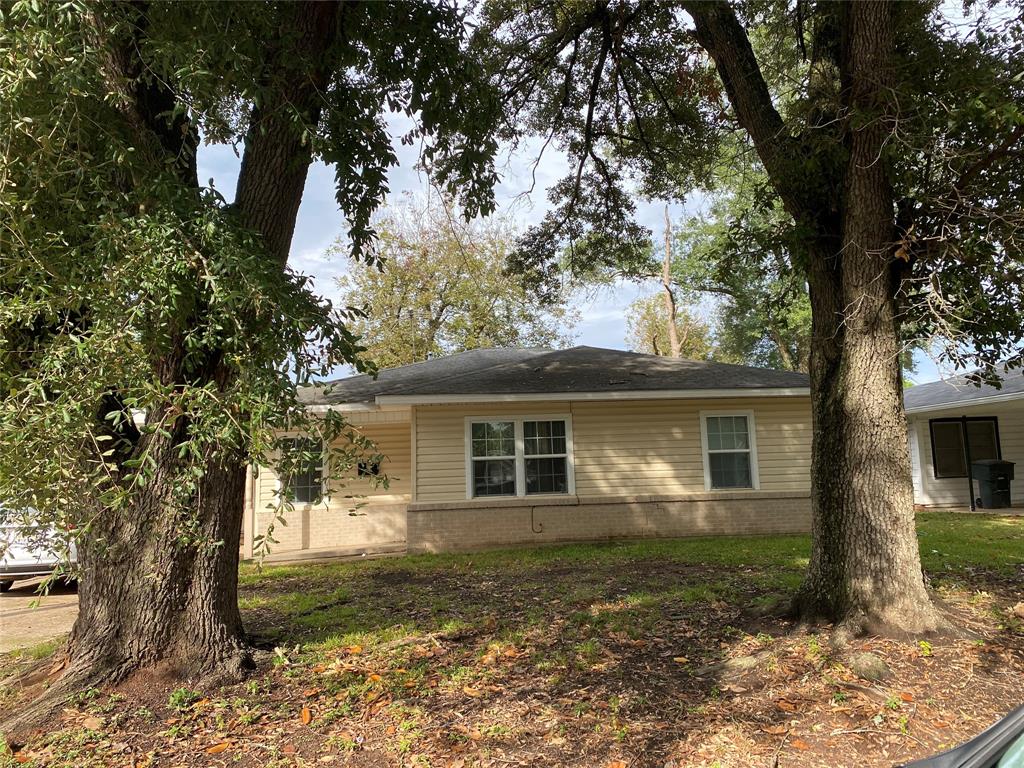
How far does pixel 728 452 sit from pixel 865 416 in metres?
7.19

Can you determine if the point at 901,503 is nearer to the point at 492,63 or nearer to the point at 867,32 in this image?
the point at 867,32

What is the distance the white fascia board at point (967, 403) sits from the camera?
1445cm

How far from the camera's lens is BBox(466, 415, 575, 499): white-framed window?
1160cm

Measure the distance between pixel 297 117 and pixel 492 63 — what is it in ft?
18.1

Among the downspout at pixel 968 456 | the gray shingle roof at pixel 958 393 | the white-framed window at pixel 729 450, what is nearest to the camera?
the white-framed window at pixel 729 450

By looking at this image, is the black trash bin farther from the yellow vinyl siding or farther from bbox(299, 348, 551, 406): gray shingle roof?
bbox(299, 348, 551, 406): gray shingle roof

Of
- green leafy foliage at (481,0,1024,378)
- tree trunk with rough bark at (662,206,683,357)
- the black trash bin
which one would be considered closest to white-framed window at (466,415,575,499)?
green leafy foliage at (481,0,1024,378)

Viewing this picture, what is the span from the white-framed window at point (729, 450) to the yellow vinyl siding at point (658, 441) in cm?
12

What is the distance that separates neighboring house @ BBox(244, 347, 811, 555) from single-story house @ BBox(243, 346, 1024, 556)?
0.07 feet

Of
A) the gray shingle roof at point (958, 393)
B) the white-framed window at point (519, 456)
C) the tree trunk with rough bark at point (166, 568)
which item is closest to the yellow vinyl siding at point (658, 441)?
the white-framed window at point (519, 456)

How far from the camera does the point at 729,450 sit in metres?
12.1

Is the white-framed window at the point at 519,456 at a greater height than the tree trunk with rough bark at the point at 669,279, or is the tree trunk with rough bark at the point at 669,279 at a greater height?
the tree trunk with rough bark at the point at 669,279

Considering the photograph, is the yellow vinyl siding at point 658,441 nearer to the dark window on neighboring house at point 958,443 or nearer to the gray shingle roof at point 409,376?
the gray shingle roof at point 409,376

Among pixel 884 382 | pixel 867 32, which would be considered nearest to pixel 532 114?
pixel 867 32
